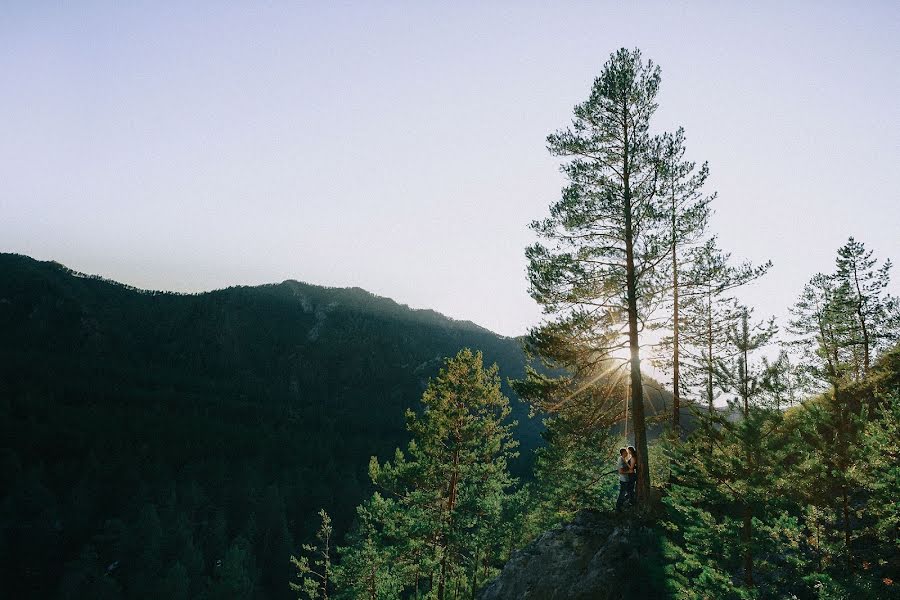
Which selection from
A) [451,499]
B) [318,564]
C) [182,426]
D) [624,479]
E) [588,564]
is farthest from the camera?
[182,426]

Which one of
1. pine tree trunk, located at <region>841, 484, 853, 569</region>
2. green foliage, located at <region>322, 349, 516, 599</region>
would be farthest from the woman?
green foliage, located at <region>322, 349, 516, 599</region>

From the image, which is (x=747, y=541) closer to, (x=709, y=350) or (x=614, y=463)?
(x=709, y=350)

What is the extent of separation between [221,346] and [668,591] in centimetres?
20367

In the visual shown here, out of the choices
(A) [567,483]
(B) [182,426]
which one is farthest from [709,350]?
(B) [182,426]

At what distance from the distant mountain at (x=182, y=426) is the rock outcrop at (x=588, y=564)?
98.3 feet

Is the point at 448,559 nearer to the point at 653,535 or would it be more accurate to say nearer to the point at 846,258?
the point at 653,535

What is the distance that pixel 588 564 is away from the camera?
9820 millimetres

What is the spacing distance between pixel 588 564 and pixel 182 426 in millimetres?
134495

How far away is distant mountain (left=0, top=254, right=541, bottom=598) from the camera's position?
54.5m

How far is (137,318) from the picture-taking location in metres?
193

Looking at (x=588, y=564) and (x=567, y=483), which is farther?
(x=567, y=483)

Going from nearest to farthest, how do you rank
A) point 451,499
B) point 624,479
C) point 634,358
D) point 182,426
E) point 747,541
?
point 747,541, point 634,358, point 624,479, point 451,499, point 182,426

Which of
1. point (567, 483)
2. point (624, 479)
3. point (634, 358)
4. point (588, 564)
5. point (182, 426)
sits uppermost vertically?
point (634, 358)

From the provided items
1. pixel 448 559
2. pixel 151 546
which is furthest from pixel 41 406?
pixel 448 559
